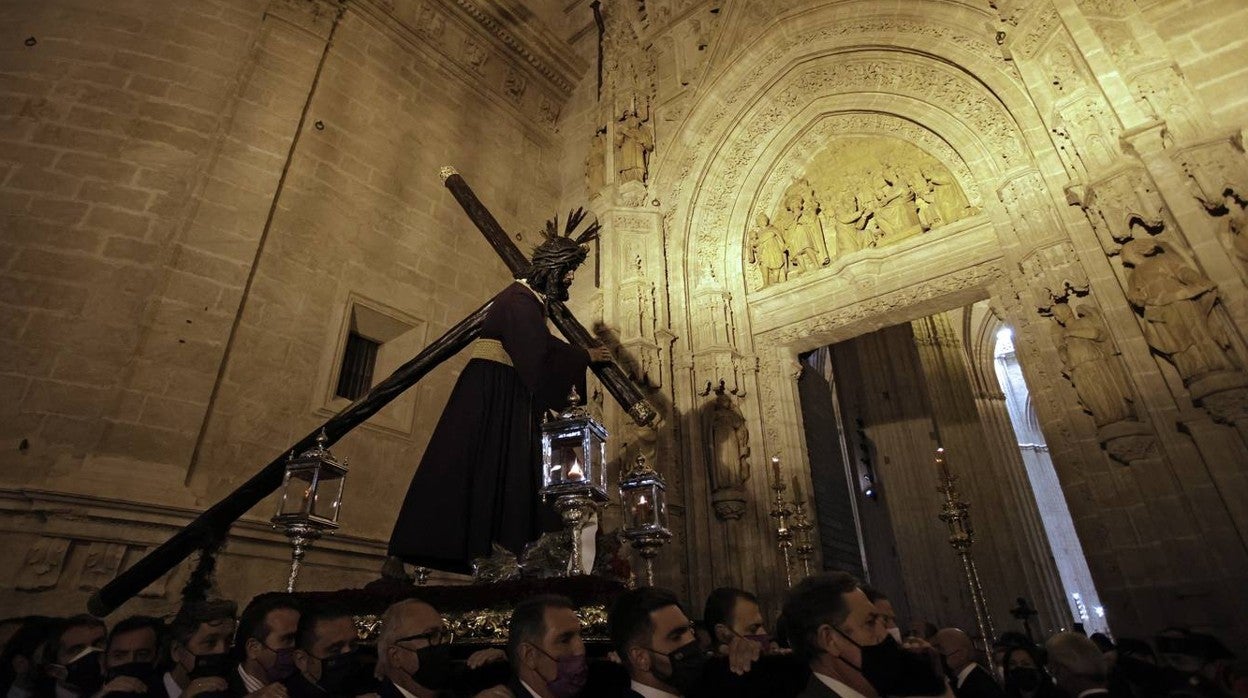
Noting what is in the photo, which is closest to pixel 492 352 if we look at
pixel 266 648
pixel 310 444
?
pixel 310 444

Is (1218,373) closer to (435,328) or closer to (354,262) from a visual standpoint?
(435,328)

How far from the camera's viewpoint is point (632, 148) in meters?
9.62

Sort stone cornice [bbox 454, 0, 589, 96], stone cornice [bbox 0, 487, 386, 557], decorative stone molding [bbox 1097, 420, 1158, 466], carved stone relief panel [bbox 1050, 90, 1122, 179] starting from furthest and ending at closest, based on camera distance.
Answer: stone cornice [bbox 454, 0, 589, 96]
carved stone relief panel [bbox 1050, 90, 1122, 179]
decorative stone molding [bbox 1097, 420, 1158, 466]
stone cornice [bbox 0, 487, 386, 557]

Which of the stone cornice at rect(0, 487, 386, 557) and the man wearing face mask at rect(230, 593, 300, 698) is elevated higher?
the stone cornice at rect(0, 487, 386, 557)

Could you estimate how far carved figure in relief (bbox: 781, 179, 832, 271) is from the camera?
8724mm

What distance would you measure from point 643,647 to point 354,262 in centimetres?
690

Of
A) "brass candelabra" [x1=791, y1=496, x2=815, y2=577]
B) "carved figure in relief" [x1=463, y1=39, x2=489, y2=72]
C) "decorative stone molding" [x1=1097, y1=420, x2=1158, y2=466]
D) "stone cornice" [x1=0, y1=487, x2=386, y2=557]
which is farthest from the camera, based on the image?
"carved figure in relief" [x1=463, y1=39, x2=489, y2=72]

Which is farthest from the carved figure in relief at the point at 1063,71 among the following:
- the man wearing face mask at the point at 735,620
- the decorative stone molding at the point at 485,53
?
the decorative stone molding at the point at 485,53

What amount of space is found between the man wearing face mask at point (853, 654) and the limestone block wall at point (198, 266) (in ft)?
18.3

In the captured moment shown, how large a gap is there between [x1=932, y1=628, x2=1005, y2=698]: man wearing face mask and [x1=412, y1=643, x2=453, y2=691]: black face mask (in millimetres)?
2051

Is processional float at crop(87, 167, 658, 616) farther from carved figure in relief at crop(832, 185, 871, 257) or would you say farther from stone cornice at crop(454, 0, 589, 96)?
stone cornice at crop(454, 0, 589, 96)

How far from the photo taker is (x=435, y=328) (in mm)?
8156

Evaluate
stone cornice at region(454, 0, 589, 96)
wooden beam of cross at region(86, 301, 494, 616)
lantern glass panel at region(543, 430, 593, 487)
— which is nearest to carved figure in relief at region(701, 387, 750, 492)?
wooden beam of cross at region(86, 301, 494, 616)

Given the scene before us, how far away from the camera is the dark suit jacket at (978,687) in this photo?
2.54m
